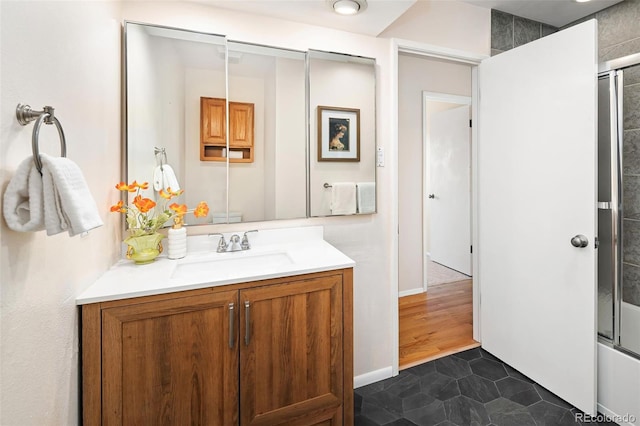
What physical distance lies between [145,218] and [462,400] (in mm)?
1979

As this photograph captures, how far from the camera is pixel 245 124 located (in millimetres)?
1651

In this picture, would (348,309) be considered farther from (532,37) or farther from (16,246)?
(532,37)

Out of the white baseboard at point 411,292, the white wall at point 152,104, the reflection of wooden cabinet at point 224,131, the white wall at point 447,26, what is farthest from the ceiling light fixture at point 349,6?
the white baseboard at point 411,292

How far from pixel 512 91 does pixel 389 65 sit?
2.69ft

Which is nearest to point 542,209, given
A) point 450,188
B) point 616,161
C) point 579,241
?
point 579,241

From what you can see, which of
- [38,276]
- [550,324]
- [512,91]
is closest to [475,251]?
[550,324]

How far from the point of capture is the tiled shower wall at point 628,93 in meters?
2.01

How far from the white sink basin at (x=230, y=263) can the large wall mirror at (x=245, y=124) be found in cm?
20

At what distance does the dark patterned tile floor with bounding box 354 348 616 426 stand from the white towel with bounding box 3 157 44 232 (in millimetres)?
1693

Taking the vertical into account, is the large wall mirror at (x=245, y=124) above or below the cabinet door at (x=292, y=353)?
above

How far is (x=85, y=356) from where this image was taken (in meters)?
1.04

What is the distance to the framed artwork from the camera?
1808 millimetres

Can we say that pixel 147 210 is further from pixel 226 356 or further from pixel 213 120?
pixel 226 356

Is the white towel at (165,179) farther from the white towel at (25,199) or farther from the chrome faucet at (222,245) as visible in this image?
the white towel at (25,199)
